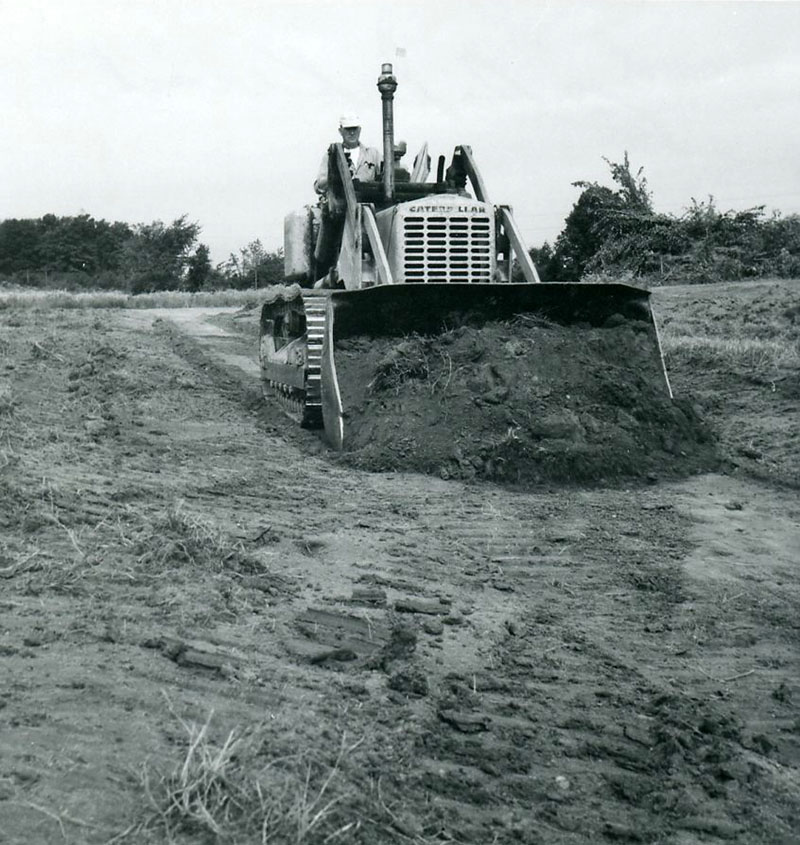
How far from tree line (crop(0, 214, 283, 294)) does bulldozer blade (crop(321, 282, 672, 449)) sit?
4437 cm

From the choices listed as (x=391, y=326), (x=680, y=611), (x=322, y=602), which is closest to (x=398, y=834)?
(x=322, y=602)

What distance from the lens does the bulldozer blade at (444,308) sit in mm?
7547

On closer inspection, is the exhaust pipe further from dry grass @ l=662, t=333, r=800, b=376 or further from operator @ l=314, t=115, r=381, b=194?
dry grass @ l=662, t=333, r=800, b=376

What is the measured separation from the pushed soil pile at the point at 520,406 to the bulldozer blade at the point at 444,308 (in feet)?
0.28

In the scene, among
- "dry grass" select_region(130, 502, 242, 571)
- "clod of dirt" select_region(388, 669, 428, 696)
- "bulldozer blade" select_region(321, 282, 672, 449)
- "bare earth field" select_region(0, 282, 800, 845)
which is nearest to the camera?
"bare earth field" select_region(0, 282, 800, 845)

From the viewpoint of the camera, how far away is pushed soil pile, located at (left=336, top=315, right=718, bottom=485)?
6691 mm

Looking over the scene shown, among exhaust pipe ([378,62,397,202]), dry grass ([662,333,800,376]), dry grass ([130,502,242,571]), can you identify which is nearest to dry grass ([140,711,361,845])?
dry grass ([130,502,242,571])

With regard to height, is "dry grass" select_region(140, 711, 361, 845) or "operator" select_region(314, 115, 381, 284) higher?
"operator" select_region(314, 115, 381, 284)

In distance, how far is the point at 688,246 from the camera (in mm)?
25984

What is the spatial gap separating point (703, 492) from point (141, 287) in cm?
5472

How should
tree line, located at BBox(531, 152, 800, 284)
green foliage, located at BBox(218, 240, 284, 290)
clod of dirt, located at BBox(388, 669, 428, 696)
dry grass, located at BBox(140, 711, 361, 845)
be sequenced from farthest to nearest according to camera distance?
green foliage, located at BBox(218, 240, 284, 290)
tree line, located at BBox(531, 152, 800, 284)
clod of dirt, located at BBox(388, 669, 428, 696)
dry grass, located at BBox(140, 711, 361, 845)

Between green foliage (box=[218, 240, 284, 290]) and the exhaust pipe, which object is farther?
green foliage (box=[218, 240, 284, 290])

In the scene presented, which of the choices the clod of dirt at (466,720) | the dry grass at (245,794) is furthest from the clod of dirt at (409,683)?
the dry grass at (245,794)

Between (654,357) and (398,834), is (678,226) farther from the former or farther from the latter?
(398,834)
